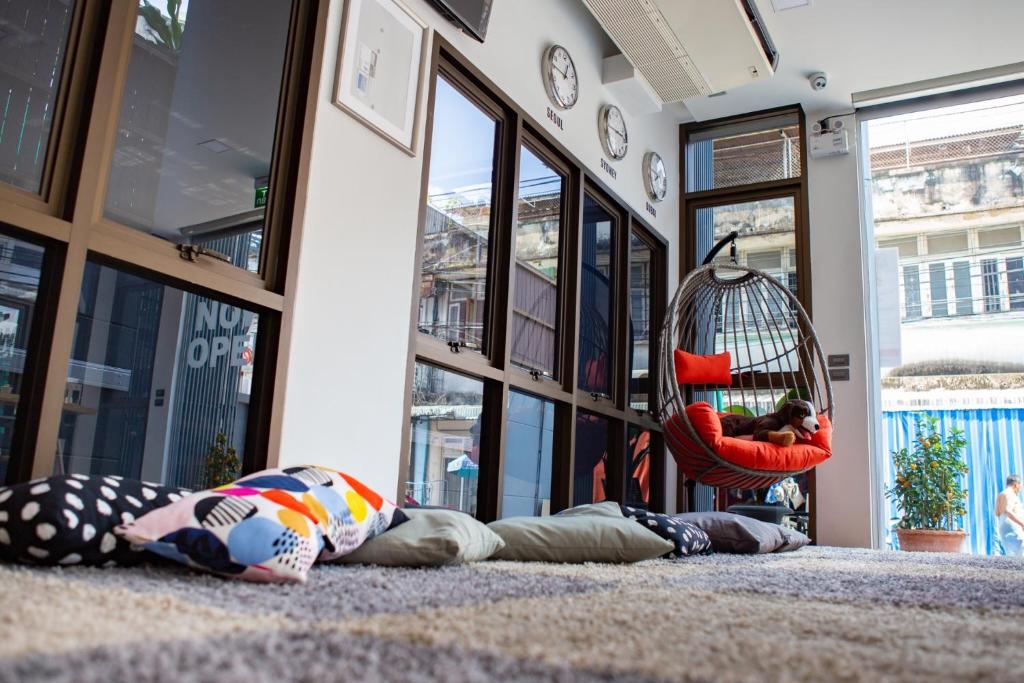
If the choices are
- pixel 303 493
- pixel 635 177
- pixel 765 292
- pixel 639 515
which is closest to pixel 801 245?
pixel 765 292

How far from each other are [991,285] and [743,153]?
1981mm

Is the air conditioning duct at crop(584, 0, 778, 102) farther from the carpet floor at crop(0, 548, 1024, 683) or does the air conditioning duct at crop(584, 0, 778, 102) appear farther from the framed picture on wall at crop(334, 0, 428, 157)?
the carpet floor at crop(0, 548, 1024, 683)

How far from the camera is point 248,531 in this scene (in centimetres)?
149

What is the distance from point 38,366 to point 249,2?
4.49ft

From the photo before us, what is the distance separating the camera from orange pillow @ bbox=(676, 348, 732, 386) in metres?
4.82

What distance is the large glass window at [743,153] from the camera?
5.62 m

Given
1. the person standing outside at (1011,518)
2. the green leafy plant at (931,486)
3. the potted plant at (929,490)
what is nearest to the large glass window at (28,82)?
the potted plant at (929,490)

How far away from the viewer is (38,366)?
185 centimetres

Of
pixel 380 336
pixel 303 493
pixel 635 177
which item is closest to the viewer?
pixel 303 493

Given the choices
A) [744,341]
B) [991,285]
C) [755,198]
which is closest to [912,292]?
[991,285]

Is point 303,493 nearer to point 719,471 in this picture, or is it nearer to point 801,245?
point 719,471

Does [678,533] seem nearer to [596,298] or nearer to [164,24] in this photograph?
[596,298]

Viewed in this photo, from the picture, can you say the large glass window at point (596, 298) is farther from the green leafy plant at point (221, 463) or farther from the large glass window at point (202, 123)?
the green leafy plant at point (221, 463)

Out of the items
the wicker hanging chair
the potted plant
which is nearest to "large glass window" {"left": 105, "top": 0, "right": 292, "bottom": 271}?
the wicker hanging chair
